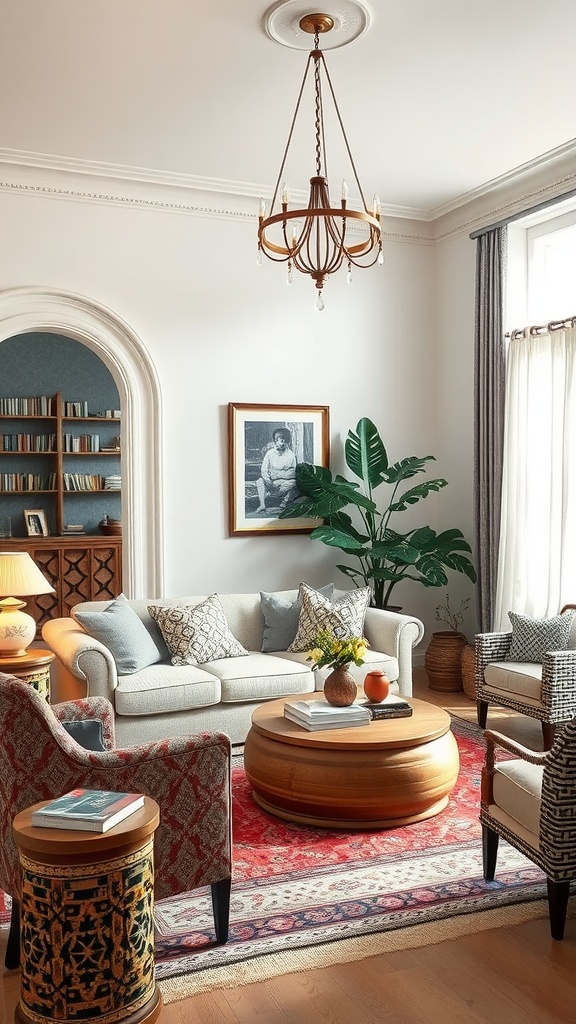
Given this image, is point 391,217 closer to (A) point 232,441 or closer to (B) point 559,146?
(B) point 559,146

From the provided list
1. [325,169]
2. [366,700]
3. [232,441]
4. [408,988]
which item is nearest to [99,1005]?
[408,988]

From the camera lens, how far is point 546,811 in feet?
9.89

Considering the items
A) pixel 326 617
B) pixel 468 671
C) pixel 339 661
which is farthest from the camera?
pixel 468 671

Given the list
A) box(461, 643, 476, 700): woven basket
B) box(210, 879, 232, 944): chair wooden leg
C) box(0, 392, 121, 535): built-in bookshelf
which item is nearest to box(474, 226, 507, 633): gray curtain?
box(461, 643, 476, 700): woven basket

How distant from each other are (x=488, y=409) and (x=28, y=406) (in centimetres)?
483

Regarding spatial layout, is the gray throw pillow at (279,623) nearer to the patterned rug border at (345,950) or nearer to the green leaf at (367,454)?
the green leaf at (367,454)

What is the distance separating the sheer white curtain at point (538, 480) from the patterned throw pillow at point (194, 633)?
214 centimetres

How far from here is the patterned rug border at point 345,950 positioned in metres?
2.81

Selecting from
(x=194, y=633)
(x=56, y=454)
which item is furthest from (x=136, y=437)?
(x=56, y=454)

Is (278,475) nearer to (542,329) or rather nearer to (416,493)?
(416,493)

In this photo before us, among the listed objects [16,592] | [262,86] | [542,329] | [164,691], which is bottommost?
[164,691]

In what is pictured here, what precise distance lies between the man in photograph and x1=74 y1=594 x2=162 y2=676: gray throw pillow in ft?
5.92

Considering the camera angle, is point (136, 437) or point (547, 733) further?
point (136, 437)

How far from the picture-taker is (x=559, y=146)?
227 inches
